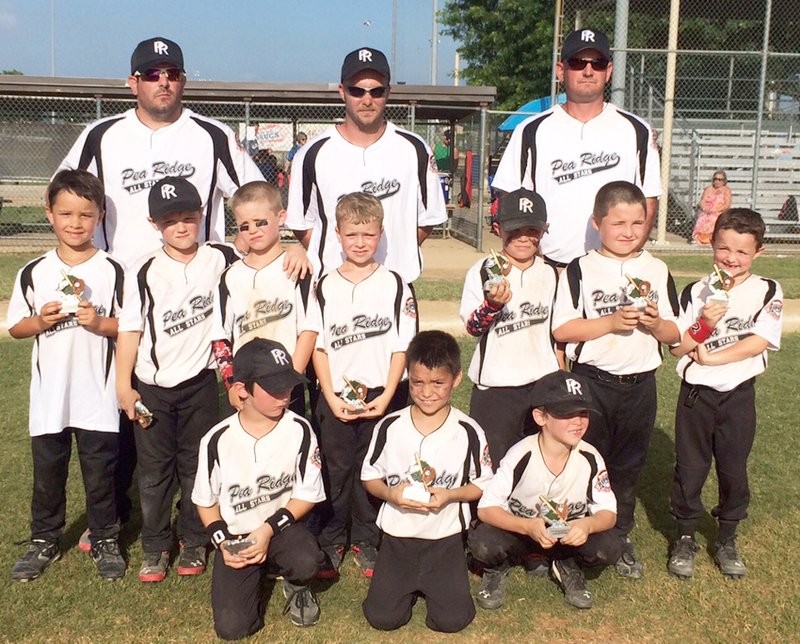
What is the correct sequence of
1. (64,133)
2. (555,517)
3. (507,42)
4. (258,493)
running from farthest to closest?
(507,42), (64,133), (258,493), (555,517)

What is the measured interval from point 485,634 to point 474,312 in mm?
1524

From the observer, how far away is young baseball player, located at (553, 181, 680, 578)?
4.18m

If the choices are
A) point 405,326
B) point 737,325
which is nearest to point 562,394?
point 405,326

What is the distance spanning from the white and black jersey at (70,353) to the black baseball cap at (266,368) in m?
0.84

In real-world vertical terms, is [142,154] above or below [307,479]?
above

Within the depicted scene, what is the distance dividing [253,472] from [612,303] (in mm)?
1957

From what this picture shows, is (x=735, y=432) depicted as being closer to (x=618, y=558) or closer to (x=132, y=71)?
(x=618, y=558)

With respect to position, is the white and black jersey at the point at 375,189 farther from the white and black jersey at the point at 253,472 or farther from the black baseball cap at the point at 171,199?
the white and black jersey at the point at 253,472

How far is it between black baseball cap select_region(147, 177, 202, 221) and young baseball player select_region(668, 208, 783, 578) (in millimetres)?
2526

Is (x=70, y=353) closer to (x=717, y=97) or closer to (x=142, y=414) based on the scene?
(x=142, y=414)

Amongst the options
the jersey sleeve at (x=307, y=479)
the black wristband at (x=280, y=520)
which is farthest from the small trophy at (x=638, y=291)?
the black wristband at (x=280, y=520)

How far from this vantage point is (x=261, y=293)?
424 cm

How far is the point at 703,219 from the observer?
16938 mm

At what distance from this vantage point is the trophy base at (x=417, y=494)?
3744 mm
